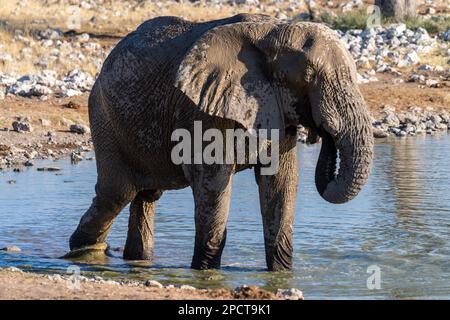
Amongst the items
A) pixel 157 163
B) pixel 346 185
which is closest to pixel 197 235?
pixel 157 163

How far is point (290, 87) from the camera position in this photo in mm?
9227

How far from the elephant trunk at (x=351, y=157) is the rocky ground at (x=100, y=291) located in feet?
3.43

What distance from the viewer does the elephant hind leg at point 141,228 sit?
10945mm

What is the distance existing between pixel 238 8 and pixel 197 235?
853 inches

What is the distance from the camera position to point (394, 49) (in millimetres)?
24266

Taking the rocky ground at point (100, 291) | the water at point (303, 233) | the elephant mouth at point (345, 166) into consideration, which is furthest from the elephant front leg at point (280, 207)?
the rocky ground at point (100, 291)

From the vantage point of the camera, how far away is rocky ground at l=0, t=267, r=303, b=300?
7.81 meters

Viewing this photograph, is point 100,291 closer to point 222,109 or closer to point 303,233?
point 222,109

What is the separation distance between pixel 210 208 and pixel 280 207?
23.0 inches

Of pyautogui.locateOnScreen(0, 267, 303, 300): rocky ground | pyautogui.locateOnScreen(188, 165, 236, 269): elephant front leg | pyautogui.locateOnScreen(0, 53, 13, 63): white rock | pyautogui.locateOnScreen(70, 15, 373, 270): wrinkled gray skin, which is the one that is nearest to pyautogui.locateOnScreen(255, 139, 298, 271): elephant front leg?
pyautogui.locateOnScreen(70, 15, 373, 270): wrinkled gray skin

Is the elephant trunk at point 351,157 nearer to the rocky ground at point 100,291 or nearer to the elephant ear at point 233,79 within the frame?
the elephant ear at point 233,79

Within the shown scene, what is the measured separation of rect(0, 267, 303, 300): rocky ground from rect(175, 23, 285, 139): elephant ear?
1.46 metres
